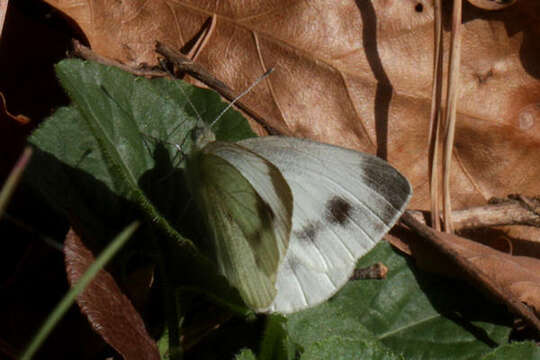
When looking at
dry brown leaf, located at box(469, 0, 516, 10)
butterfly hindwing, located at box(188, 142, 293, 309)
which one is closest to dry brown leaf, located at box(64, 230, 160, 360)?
butterfly hindwing, located at box(188, 142, 293, 309)

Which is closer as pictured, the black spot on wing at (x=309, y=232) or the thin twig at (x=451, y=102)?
the black spot on wing at (x=309, y=232)

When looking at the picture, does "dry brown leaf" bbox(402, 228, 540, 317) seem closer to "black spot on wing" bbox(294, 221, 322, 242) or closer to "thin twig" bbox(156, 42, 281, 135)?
"black spot on wing" bbox(294, 221, 322, 242)

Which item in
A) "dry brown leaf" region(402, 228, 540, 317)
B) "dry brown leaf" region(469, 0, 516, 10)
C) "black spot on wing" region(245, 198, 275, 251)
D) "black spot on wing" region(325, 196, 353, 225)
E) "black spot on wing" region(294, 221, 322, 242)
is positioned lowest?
"dry brown leaf" region(402, 228, 540, 317)

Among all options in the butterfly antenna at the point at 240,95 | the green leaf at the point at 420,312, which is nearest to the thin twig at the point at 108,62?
the butterfly antenna at the point at 240,95

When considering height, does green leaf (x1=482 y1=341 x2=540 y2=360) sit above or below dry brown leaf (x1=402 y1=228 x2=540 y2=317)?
below

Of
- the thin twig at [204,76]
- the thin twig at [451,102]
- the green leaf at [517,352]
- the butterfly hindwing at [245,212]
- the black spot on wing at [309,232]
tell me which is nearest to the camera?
the butterfly hindwing at [245,212]

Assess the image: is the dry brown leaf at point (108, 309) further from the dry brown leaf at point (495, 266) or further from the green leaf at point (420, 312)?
the dry brown leaf at point (495, 266)
